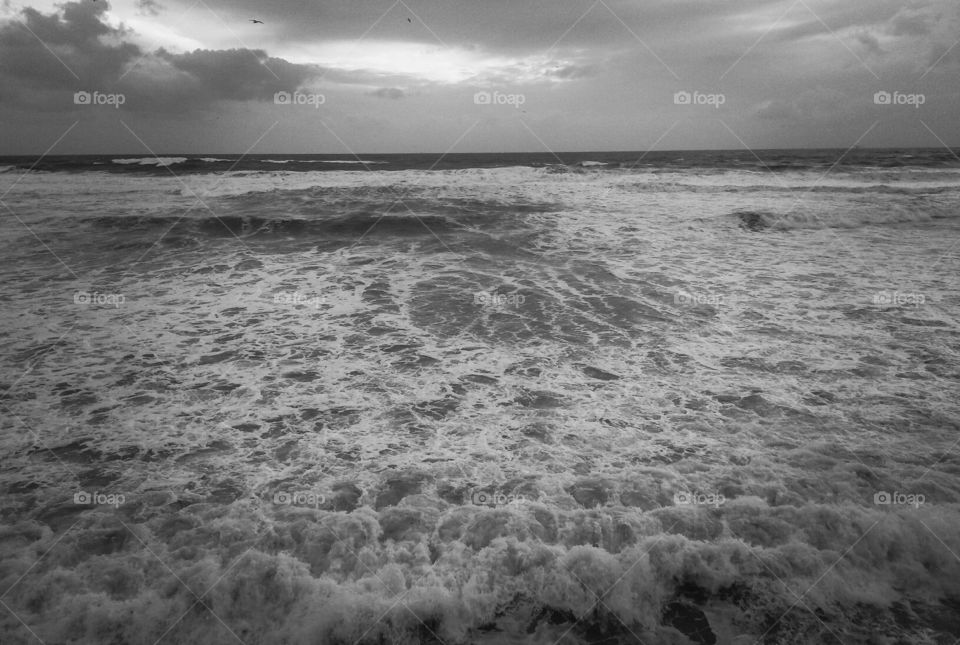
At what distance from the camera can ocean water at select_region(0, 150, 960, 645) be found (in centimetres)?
303

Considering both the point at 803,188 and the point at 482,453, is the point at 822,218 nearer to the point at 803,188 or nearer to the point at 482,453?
the point at 803,188

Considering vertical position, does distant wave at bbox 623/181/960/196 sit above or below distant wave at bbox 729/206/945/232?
above

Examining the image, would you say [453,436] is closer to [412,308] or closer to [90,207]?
[412,308]

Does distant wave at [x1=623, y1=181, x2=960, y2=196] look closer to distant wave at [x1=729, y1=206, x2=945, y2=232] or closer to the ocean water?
distant wave at [x1=729, y1=206, x2=945, y2=232]

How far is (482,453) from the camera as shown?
4492mm

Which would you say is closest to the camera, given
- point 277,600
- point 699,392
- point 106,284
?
point 277,600

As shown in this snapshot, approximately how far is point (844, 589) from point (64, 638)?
15.7 feet

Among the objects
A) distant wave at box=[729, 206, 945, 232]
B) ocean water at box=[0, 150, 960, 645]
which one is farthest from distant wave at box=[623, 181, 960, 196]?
ocean water at box=[0, 150, 960, 645]

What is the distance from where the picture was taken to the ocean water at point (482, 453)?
3.03 meters

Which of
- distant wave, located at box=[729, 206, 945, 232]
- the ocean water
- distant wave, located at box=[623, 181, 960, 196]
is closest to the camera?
the ocean water

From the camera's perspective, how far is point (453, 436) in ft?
15.7

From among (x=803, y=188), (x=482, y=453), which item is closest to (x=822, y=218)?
(x=803, y=188)

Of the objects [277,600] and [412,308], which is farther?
[412,308]

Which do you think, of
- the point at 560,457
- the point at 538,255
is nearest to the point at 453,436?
the point at 560,457
